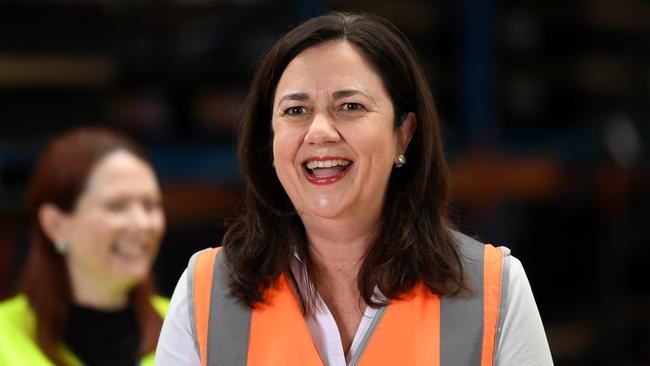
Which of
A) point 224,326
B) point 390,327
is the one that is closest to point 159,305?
point 224,326

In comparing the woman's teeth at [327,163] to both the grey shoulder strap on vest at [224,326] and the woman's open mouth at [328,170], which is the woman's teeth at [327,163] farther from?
the grey shoulder strap on vest at [224,326]

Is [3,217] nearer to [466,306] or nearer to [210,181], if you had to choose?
[210,181]

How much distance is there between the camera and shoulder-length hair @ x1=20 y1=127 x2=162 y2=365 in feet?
10.6

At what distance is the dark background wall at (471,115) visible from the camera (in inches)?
262

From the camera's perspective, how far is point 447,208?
2.24 meters

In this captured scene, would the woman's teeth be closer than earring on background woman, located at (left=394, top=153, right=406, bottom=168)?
Yes

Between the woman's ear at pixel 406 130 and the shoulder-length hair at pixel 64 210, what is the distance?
1308 mm

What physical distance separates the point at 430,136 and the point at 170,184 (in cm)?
510

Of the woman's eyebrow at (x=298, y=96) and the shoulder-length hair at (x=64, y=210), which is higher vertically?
the woman's eyebrow at (x=298, y=96)

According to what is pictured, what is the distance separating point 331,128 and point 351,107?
0.18 ft

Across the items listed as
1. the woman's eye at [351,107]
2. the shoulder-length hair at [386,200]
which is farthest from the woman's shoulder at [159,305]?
the woman's eye at [351,107]

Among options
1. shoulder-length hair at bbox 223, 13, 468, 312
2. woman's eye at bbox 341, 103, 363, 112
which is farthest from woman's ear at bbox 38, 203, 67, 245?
woman's eye at bbox 341, 103, 363, 112

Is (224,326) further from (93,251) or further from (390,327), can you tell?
(93,251)

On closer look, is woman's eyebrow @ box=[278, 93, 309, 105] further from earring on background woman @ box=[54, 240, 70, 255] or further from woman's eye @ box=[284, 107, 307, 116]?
earring on background woman @ box=[54, 240, 70, 255]
